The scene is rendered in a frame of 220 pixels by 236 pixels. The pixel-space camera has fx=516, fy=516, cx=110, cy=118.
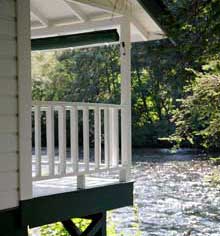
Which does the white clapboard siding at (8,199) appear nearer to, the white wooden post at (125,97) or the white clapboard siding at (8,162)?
the white clapboard siding at (8,162)

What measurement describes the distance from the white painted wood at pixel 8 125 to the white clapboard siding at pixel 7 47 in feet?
1.73

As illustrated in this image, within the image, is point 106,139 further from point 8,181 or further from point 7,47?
point 7,47

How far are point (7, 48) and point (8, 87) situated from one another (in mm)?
335

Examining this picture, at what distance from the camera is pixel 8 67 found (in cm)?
444

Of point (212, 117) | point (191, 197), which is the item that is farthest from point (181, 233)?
point (212, 117)

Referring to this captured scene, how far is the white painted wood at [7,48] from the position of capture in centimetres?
438

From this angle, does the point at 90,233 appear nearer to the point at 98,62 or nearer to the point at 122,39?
the point at 122,39

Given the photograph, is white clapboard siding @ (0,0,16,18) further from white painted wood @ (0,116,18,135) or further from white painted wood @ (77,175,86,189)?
white painted wood @ (77,175,86,189)

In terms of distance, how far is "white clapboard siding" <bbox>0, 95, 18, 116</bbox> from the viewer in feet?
14.4

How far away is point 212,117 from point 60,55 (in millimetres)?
17999

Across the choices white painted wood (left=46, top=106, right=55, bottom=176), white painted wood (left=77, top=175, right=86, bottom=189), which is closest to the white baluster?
white painted wood (left=77, top=175, right=86, bottom=189)

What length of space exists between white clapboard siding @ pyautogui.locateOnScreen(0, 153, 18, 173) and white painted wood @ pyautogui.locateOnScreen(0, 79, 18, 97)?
52 cm

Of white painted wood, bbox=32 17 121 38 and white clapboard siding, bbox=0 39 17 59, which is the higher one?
white painted wood, bbox=32 17 121 38

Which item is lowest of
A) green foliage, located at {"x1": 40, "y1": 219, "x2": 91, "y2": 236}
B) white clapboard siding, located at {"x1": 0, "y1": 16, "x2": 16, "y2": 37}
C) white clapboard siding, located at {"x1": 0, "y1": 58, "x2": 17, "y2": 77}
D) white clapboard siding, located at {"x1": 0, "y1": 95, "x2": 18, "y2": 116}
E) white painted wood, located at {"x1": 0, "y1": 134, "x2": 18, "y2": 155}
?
green foliage, located at {"x1": 40, "y1": 219, "x2": 91, "y2": 236}
